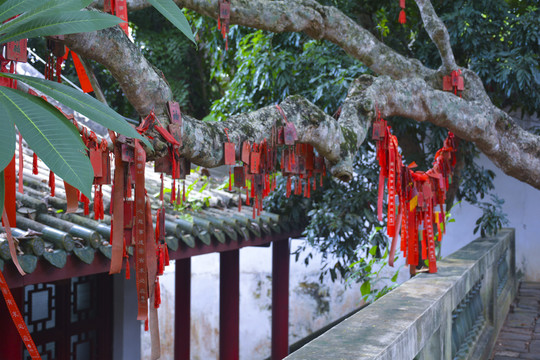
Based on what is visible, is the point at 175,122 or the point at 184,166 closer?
the point at 175,122

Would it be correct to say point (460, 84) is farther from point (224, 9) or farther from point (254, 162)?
point (254, 162)

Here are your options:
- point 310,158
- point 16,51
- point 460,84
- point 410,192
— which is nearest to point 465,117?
point 460,84

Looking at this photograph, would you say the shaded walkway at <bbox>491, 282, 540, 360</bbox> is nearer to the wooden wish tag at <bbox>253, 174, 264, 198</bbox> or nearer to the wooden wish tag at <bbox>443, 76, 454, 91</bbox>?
the wooden wish tag at <bbox>443, 76, 454, 91</bbox>

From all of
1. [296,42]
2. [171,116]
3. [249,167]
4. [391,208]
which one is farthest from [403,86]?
[296,42]

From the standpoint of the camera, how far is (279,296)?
654 cm

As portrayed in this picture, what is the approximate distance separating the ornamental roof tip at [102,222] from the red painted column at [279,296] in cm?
76

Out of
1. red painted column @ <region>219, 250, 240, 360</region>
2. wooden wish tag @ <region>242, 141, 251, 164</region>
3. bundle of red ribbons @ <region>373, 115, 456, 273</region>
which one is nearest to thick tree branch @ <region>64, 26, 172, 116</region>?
wooden wish tag @ <region>242, 141, 251, 164</region>

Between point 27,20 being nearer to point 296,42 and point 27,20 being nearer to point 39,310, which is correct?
point 39,310

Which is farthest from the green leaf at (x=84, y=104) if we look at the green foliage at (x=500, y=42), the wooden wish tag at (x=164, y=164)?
the green foliage at (x=500, y=42)

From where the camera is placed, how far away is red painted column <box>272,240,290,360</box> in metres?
6.52

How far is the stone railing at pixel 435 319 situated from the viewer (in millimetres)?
Result: 1821

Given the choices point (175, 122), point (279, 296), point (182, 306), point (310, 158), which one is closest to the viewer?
point (175, 122)

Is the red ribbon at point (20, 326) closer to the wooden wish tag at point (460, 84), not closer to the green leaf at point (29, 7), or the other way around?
the green leaf at point (29, 7)

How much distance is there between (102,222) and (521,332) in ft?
10.4
